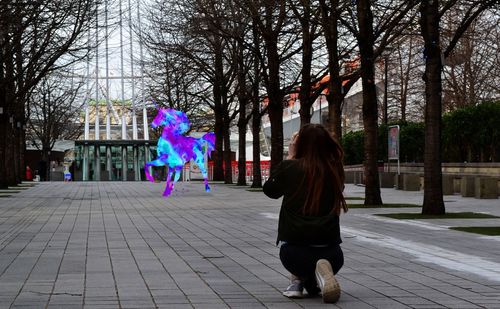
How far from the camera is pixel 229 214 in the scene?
2305 cm

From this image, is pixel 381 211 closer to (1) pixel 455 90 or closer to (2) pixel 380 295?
(2) pixel 380 295

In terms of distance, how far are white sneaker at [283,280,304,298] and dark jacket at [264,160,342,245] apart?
0.40 metres

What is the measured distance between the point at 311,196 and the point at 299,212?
0.63 ft

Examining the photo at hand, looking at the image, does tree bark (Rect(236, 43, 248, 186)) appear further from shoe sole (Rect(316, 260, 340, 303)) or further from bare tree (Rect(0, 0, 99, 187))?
shoe sole (Rect(316, 260, 340, 303))

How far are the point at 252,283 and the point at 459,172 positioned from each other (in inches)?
1218

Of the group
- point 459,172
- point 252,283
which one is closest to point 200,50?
point 459,172

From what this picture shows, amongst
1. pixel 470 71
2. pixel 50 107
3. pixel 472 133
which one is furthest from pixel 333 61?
pixel 50 107

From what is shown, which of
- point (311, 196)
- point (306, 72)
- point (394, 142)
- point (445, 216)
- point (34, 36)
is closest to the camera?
point (311, 196)

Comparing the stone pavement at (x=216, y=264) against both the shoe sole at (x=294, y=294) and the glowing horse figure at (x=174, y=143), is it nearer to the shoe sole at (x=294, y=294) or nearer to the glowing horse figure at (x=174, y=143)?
the shoe sole at (x=294, y=294)

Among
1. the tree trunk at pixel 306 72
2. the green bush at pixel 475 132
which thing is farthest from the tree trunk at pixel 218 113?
the green bush at pixel 475 132

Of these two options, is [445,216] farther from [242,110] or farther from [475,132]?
[242,110]

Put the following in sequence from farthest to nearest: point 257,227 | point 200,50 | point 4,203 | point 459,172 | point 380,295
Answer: point 200,50
point 459,172
point 4,203
point 257,227
point 380,295

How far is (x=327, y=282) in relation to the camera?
26.3ft

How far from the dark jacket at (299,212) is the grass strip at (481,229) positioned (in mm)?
8644
